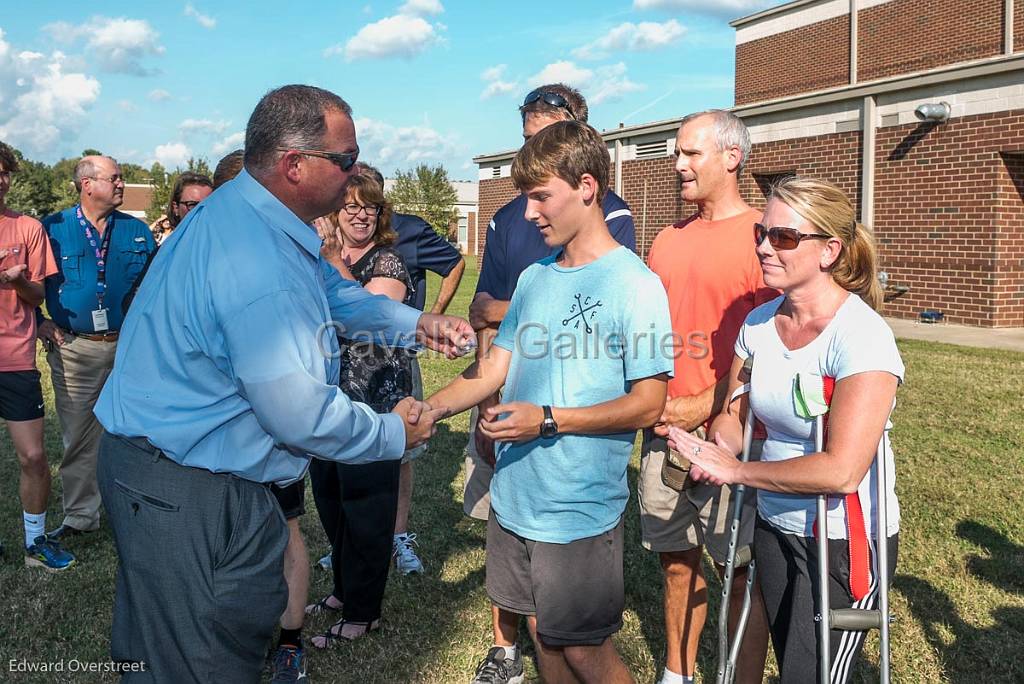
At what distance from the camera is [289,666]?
400 cm

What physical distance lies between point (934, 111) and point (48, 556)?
15.3m

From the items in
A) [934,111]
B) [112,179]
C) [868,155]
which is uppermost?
[934,111]

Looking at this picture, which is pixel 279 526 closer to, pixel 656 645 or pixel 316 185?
pixel 316 185

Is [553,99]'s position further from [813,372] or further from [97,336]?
[97,336]

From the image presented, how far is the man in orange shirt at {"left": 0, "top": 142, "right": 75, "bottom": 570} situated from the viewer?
5340 mm

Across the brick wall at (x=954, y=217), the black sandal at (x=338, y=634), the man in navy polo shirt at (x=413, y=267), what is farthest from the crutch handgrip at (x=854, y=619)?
the brick wall at (x=954, y=217)

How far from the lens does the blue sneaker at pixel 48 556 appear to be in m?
5.27

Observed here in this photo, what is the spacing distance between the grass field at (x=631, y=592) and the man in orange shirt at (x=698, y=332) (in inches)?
19.5

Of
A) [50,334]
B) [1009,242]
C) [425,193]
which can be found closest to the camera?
[50,334]

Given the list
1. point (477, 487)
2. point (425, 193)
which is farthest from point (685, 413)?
point (425, 193)

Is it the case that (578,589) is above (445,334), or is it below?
below

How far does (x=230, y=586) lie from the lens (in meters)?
2.55

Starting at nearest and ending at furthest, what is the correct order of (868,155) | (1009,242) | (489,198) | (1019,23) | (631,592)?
(631,592)
(1009,242)
(868,155)
(1019,23)
(489,198)

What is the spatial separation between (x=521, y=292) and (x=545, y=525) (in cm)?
89
